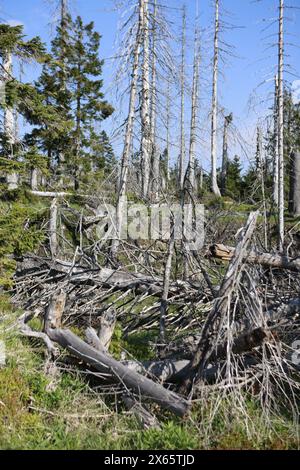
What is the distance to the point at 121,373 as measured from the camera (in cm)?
496

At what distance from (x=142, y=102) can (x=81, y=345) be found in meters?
8.71

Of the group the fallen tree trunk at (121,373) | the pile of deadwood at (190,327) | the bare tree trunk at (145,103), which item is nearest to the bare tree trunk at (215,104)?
the bare tree trunk at (145,103)

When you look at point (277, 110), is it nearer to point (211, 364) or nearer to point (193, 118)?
point (193, 118)

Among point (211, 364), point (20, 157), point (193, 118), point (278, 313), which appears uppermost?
point (193, 118)

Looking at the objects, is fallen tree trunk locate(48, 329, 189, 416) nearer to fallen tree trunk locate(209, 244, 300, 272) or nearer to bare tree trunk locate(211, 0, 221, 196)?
fallen tree trunk locate(209, 244, 300, 272)

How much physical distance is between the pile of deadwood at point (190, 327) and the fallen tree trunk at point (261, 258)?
1 cm

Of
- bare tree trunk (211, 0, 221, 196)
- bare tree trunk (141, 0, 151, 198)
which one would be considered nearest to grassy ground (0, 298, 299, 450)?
bare tree trunk (141, 0, 151, 198)

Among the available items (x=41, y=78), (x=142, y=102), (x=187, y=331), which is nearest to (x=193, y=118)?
(x=41, y=78)

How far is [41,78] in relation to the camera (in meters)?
25.2

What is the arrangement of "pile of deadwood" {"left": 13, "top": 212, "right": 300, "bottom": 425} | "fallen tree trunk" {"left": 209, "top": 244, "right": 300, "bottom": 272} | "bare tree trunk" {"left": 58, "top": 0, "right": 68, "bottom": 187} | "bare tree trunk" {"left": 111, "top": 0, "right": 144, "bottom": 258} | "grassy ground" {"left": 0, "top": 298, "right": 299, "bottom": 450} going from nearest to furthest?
"grassy ground" {"left": 0, "top": 298, "right": 299, "bottom": 450} → "pile of deadwood" {"left": 13, "top": 212, "right": 300, "bottom": 425} → "fallen tree trunk" {"left": 209, "top": 244, "right": 300, "bottom": 272} → "bare tree trunk" {"left": 111, "top": 0, "right": 144, "bottom": 258} → "bare tree trunk" {"left": 58, "top": 0, "right": 68, "bottom": 187}

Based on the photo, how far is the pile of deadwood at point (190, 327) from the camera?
4715 mm

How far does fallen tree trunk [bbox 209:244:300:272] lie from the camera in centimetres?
569

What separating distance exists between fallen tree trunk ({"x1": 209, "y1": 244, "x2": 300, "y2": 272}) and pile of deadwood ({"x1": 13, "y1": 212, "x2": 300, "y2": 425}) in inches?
0.5

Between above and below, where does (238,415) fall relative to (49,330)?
below
